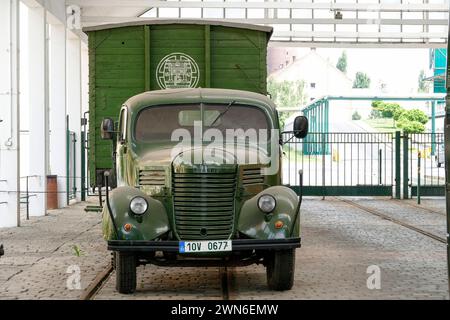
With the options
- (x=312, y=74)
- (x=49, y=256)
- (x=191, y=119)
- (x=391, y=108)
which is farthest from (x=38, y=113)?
(x=312, y=74)

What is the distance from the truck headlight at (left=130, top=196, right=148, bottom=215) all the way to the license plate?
0.52 metres

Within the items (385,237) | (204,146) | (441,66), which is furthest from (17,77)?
(441,66)

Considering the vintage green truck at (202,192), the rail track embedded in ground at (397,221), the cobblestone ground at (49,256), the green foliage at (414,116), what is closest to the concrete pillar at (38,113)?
the cobblestone ground at (49,256)

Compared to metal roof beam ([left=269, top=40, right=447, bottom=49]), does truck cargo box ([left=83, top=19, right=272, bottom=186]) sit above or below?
below

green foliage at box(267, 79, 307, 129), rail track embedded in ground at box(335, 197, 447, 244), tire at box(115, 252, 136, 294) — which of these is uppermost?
green foliage at box(267, 79, 307, 129)

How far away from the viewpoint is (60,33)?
2355cm

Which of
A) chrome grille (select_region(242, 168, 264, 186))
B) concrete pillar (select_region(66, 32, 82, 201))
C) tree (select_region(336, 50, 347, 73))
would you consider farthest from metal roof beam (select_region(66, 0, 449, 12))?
tree (select_region(336, 50, 347, 73))

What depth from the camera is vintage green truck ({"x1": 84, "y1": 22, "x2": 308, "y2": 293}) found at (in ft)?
27.7

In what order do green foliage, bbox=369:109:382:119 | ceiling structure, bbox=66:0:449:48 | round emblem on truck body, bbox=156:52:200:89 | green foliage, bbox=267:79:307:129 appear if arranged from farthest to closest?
1. green foliage, bbox=267:79:307:129
2. green foliage, bbox=369:109:382:119
3. ceiling structure, bbox=66:0:449:48
4. round emblem on truck body, bbox=156:52:200:89

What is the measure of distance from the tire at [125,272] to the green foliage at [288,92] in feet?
264

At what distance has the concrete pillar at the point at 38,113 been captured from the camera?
20438 mm

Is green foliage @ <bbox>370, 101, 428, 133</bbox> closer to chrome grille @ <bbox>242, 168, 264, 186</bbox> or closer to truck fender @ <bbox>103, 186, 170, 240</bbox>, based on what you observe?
chrome grille @ <bbox>242, 168, 264, 186</bbox>

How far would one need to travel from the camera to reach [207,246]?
8.38 m

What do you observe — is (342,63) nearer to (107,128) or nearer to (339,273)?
(339,273)
